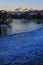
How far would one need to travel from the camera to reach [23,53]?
8305mm

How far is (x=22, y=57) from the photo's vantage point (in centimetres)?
756

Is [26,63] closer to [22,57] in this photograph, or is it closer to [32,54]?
[22,57]

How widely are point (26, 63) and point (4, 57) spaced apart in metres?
1.18

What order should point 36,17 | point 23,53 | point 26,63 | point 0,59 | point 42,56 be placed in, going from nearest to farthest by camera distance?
1. point 26,63
2. point 0,59
3. point 42,56
4. point 23,53
5. point 36,17

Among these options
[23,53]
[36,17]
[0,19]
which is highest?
[23,53]

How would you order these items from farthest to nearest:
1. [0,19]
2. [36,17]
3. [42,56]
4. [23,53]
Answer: [36,17]
[0,19]
[23,53]
[42,56]

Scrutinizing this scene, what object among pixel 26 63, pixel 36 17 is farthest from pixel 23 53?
pixel 36 17

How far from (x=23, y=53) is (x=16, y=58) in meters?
0.95

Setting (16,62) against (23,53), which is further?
(23,53)

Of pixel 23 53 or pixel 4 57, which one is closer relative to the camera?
pixel 4 57

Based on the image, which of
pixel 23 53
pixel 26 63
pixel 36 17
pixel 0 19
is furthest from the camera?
pixel 36 17

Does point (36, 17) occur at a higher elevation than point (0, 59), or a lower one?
lower

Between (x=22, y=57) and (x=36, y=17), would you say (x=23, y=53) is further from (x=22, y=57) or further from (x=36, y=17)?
(x=36, y=17)

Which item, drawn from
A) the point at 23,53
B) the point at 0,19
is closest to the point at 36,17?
the point at 0,19
